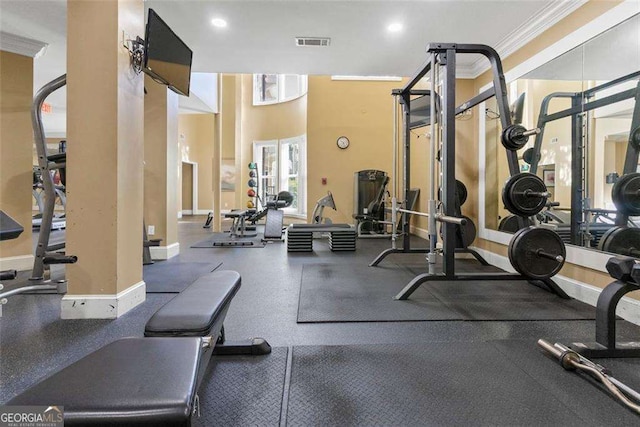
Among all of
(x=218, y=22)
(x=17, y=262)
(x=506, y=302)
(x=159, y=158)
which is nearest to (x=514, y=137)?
(x=506, y=302)

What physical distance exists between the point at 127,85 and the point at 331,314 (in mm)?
2297

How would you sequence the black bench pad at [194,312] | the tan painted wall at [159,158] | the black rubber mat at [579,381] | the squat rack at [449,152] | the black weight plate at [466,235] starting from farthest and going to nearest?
the tan painted wall at [159,158] → the black weight plate at [466,235] → the squat rack at [449,152] → the black rubber mat at [579,381] → the black bench pad at [194,312]

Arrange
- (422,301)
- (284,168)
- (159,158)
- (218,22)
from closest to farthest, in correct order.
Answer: (422,301) → (218,22) → (159,158) → (284,168)

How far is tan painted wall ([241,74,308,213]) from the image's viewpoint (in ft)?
29.8

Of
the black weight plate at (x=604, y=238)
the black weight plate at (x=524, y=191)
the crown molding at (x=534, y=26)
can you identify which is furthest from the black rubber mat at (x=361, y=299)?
the crown molding at (x=534, y=26)

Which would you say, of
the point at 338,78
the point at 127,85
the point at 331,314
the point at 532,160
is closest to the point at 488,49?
the point at 532,160

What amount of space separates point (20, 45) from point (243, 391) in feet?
15.7

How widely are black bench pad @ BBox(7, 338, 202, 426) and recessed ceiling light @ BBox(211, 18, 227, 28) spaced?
3.35 metres

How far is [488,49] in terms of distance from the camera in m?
2.82

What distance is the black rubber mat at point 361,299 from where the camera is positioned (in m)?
2.34

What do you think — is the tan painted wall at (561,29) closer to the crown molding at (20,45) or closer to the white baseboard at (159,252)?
the white baseboard at (159,252)

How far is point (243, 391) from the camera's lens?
56.2 inches

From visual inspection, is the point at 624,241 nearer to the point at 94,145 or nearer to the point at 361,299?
the point at 361,299

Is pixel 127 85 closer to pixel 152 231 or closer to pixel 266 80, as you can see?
pixel 152 231
